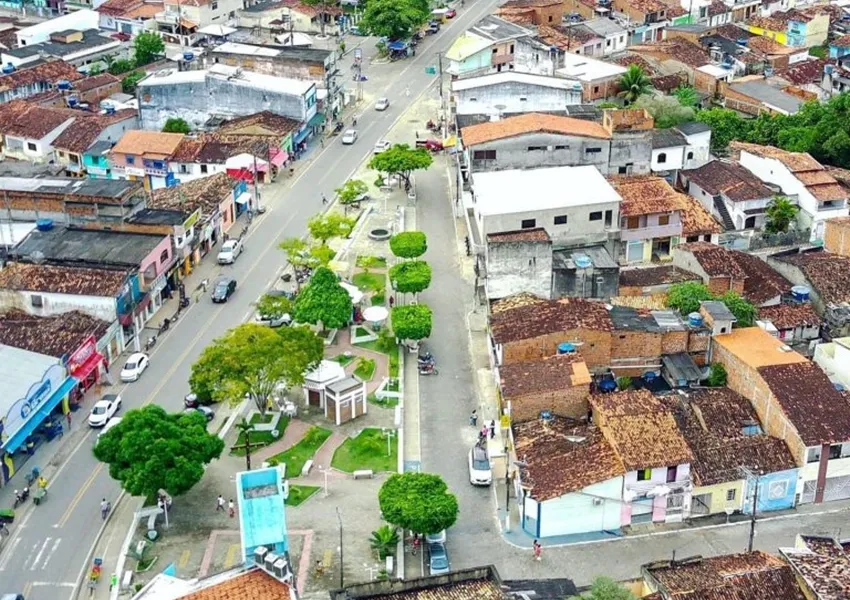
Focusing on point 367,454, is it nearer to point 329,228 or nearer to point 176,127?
point 329,228

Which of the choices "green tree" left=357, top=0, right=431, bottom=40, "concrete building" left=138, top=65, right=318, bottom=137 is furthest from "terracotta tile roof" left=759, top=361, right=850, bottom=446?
"green tree" left=357, top=0, right=431, bottom=40

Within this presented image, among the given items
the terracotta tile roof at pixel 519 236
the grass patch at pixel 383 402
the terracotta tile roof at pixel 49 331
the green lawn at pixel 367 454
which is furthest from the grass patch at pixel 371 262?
the green lawn at pixel 367 454

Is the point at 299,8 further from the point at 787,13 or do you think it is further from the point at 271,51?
the point at 787,13

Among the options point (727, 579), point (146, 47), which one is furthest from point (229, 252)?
point (146, 47)

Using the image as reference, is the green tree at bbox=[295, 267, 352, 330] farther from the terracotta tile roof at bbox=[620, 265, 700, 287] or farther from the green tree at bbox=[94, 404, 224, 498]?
the terracotta tile roof at bbox=[620, 265, 700, 287]

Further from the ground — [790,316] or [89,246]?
[89,246]

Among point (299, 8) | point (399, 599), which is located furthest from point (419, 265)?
point (299, 8)
